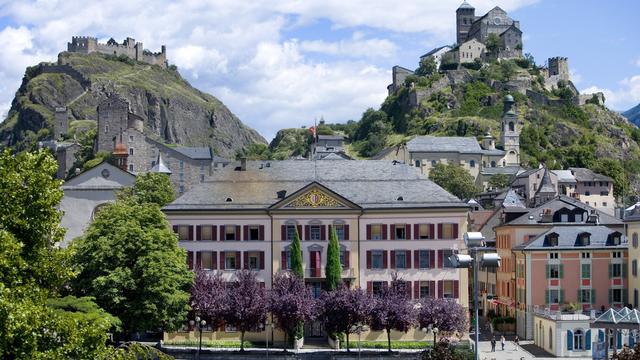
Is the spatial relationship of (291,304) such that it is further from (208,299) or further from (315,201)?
(315,201)

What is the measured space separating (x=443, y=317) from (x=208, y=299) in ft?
56.1

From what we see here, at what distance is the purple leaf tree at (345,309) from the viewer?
8375 centimetres

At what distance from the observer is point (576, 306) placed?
92.4m

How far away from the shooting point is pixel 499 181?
623ft

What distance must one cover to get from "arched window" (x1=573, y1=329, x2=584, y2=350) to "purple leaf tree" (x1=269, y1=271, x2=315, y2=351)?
19185mm

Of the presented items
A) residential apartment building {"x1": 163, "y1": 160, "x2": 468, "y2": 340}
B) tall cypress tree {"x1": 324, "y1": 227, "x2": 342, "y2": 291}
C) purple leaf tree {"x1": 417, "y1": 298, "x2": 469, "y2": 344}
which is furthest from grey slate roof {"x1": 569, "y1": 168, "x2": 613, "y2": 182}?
tall cypress tree {"x1": 324, "y1": 227, "x2": 342, "y2": 291}

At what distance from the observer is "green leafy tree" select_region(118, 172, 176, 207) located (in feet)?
392

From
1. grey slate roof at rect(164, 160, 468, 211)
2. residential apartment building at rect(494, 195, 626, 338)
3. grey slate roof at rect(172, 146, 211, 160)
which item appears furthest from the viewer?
grey slate roof at rect(172, 146, 211, 160)

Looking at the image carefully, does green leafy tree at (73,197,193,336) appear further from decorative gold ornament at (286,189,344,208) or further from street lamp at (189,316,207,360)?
decorative gold ornament at (286,189,344,208)

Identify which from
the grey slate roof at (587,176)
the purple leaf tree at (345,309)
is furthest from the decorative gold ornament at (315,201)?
the grey slate roof at (587,176)

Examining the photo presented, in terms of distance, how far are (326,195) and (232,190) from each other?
25.5 ft

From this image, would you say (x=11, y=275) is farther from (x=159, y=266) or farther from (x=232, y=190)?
(x=232, y=190)

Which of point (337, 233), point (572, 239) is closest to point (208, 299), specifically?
point (337, 233)

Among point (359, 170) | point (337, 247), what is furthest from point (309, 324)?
point (359, 170)
